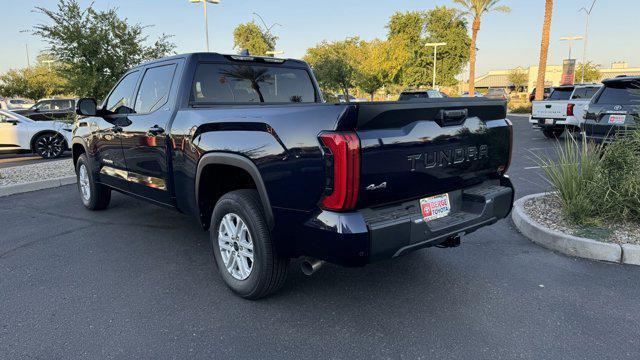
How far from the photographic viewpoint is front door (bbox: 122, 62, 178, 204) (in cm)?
394

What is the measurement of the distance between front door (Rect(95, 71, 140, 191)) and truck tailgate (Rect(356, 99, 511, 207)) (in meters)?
3.12

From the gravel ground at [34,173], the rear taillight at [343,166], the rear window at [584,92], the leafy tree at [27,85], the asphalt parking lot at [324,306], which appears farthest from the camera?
the leafy tree at [27,85]

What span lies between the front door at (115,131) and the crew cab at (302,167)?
26cm

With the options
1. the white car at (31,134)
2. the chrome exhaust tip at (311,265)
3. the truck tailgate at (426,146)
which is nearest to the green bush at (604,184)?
the truck tailgate at (426,146)

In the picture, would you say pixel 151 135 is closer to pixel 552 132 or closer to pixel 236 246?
pixel 236 246

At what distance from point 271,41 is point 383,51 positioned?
13.7 metres

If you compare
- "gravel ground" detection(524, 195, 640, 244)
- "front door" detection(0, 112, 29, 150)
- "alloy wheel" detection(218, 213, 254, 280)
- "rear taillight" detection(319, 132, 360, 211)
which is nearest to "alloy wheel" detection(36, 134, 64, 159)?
"front door" detection(0, 112, 29, 150)

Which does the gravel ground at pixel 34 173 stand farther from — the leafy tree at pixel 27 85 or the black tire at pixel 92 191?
the leafy tree at pixel 27 85

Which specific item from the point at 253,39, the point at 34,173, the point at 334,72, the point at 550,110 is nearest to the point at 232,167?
the point at 34,173

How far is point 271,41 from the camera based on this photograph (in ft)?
160

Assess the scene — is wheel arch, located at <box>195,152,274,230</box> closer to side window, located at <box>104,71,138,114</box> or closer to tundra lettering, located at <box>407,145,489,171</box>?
tundra lettering, located at <box>407,145,489,171</box>

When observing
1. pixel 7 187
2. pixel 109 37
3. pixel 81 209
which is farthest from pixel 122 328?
pixel 109 37

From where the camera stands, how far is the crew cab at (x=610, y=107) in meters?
7.36

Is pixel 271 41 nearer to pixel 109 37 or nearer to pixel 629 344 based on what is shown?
pixel 109 37
